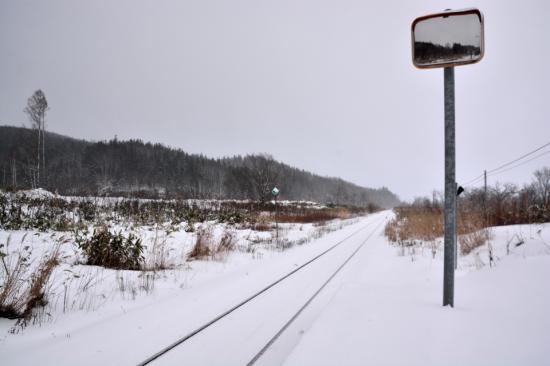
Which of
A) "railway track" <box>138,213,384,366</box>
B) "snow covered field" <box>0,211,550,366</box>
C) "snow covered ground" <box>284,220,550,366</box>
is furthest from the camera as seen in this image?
"railway track" <box>138,213,384,366</box>

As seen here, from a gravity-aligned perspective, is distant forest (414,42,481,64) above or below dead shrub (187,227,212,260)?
above

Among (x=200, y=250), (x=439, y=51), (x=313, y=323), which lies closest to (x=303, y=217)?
(x=200, y=250)

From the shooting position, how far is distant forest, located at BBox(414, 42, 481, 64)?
89.3 inches

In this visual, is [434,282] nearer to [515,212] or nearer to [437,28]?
[437,28]

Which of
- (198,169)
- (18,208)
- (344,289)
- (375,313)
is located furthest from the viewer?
(198,169)

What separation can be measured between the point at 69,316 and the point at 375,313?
13.0 feet

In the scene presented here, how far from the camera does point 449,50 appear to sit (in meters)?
2.34

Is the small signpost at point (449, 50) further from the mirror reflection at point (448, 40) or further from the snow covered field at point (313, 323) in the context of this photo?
the snow covered field at point (313, 323)

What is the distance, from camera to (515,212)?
7.76 m

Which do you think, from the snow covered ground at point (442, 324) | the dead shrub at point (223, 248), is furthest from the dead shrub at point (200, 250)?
the snow covered ground at point (442, 324)

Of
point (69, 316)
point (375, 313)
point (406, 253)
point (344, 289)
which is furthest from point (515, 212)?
point (69, 316)

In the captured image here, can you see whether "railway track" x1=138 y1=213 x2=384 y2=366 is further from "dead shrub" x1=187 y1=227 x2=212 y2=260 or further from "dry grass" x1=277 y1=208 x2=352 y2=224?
"dry grass" x1=277 y1=208 x2=352 y2=224

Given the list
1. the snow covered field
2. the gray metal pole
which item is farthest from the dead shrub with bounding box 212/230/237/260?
the gray metal pole

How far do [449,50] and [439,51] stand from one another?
0.27 ft
